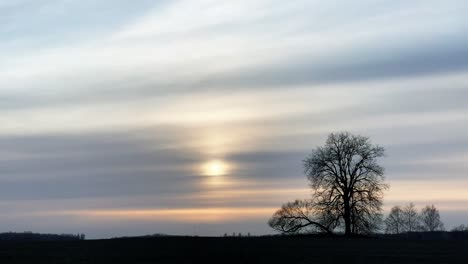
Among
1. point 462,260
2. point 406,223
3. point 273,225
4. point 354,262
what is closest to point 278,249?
point 354,262

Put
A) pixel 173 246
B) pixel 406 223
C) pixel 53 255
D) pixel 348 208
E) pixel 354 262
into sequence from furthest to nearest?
pixel 406 223
pixel 348 208
pixel 173 246
pixel 53 255
pixel 354 262

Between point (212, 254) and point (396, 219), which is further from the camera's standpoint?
point (396, 219)

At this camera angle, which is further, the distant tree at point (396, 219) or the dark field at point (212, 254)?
the distant tree at point (396, 219)

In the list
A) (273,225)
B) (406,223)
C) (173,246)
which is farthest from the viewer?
(406,223)

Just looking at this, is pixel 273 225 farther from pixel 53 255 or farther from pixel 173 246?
pixel 53 255

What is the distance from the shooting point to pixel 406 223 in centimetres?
18888

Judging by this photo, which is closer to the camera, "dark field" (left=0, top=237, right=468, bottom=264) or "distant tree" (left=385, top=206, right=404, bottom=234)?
"dark field" (left=0, top=237, right=468, bottom=264)

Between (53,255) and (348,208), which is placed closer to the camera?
(53,255)

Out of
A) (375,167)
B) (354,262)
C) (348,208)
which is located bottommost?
(354,262)

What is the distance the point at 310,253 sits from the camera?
46875 millimetres

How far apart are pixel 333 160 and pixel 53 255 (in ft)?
151

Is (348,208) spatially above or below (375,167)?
below

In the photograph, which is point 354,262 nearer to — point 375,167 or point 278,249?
point 278,249

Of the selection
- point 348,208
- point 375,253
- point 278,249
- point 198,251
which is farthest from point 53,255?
point 348,208
